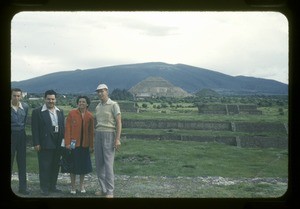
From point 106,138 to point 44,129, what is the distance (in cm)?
40

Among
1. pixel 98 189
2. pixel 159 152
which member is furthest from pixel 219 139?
pixel 98 189

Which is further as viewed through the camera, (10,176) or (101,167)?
(101,167)

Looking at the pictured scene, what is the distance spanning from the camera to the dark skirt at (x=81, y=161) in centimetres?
307

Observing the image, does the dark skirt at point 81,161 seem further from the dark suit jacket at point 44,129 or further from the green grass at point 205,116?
the green grass at point 205,116

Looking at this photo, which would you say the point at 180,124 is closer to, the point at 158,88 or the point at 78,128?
the point at 158,88

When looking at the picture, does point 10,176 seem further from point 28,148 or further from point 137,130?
point 137,130

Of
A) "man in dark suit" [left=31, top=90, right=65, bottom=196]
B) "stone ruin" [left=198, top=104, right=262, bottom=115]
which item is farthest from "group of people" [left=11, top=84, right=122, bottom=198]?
"stone ruin" [left=198, top=104, right=262, bottom=115]

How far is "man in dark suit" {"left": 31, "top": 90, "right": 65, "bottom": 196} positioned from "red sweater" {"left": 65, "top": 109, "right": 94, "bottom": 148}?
0.14 feet

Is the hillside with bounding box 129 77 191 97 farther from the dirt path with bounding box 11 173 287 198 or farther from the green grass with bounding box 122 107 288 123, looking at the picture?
the dirt path with bounding box 11 173 287 198

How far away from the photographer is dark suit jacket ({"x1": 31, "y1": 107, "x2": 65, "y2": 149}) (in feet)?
10.1

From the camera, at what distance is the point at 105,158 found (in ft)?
10.2

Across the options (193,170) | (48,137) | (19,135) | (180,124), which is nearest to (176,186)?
(193,170)

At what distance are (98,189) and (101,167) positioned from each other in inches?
6.1

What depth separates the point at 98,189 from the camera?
3.02 metres
